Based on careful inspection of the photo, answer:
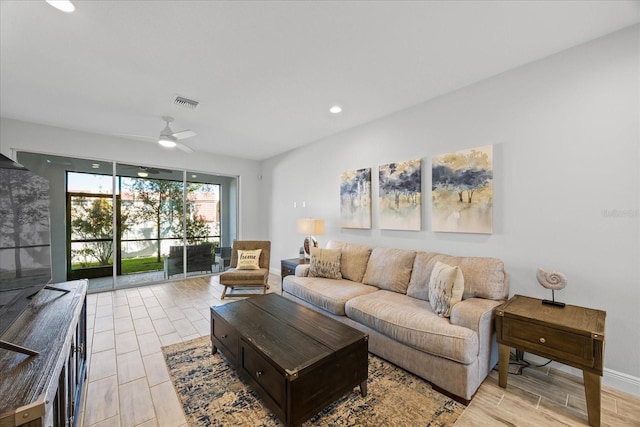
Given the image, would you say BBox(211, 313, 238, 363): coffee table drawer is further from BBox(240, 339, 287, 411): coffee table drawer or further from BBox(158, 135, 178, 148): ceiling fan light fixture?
BBox(158, 135, 178, 148): ceiling fan light fixture

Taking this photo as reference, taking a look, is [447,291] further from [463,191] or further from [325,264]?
[325,264]

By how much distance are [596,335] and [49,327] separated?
10.0ft

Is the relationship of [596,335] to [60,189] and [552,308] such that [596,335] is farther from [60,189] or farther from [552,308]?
[60,189]

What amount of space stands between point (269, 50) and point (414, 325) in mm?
2544

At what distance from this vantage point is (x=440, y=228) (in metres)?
2.93

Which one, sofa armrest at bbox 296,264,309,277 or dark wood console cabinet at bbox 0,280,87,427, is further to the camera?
sofa armrest at bbox 296,264,309,277

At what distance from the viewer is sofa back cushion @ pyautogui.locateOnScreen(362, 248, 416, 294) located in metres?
2.90

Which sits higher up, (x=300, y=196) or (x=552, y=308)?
(x=300, y=196)

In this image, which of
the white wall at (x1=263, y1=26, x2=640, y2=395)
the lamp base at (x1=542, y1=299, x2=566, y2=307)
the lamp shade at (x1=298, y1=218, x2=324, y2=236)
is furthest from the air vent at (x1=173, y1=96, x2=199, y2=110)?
the lamp base at (x1=542, y1=299, x2=566, y2=307)

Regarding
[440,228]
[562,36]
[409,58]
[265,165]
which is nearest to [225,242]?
[265,165]

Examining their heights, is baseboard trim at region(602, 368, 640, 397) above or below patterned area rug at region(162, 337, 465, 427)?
above

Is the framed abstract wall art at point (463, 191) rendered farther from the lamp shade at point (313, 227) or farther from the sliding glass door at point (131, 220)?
the sliding glass door at point (131, 220)

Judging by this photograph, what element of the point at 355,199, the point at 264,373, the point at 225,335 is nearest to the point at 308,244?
the point at 355,199

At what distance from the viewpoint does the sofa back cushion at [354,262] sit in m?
3.36
